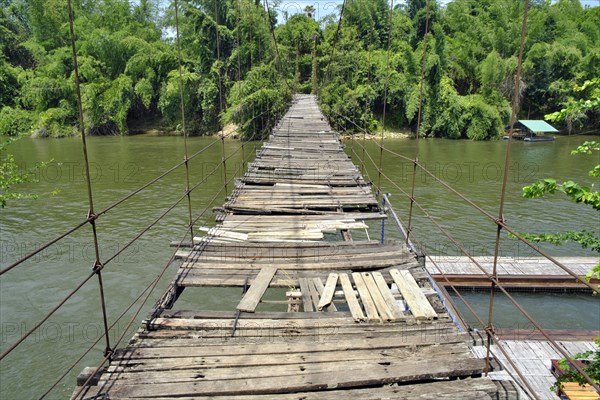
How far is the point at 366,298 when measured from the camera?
2672 millimetres

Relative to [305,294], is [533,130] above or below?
above

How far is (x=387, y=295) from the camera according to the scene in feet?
8.82

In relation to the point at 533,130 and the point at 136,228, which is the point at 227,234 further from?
the point at 533,130

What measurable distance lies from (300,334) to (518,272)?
6.12 metres

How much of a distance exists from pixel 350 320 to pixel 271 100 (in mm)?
19344

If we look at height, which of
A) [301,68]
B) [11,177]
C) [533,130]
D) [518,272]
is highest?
[301,68]

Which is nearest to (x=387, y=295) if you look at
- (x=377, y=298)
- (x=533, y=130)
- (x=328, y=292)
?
(x=377, y=298)

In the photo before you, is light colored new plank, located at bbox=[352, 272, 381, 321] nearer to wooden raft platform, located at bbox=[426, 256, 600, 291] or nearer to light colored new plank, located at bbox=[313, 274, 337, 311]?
light colored new plank, located at bbox=[313, 274, 337, 311]

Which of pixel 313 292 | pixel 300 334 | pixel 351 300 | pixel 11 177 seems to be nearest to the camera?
pixel 300 334

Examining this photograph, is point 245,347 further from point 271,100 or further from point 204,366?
point 271,100

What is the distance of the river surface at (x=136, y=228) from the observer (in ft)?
20.1

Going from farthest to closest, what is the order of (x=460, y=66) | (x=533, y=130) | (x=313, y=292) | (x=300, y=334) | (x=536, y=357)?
1. (x=460, y=66)
2. (x=533, y=130)
3. (x=536, y=357)
4. (x=313, y=292)
5. (x=300, y=334)

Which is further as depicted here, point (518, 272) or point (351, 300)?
point (518, 272)

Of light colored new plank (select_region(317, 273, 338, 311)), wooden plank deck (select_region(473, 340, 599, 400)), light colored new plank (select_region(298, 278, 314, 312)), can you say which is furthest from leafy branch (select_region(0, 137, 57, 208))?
wooden plank deck (select_region(473, 340, 599, 400))
